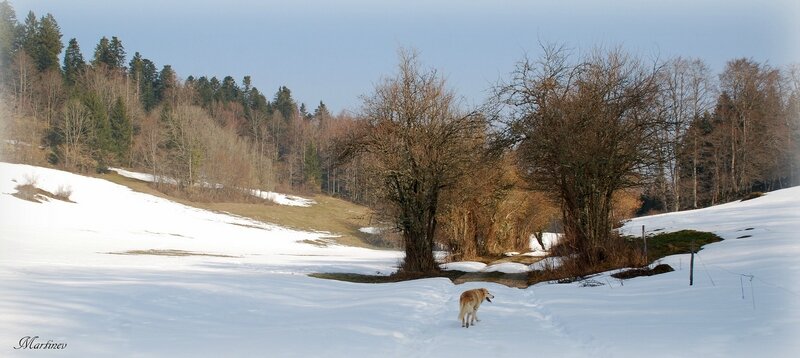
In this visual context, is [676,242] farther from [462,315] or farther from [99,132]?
[99,132]

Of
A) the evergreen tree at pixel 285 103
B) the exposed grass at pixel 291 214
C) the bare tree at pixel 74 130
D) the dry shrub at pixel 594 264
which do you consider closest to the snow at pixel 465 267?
the dry shrub at pixel 594 264

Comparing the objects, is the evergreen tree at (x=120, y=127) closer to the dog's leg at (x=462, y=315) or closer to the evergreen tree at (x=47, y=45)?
the evergreen tree at (x=47, y=45)

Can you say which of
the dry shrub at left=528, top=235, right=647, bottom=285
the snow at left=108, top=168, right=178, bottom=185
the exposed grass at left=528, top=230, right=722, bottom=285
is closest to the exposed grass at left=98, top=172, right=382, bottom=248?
the snow at left=108, top=168, right=178, bottom=185

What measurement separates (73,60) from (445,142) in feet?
354

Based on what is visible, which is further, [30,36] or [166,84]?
[166,84]

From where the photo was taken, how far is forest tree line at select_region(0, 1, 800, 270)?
802 inches

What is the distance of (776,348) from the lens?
6.55m

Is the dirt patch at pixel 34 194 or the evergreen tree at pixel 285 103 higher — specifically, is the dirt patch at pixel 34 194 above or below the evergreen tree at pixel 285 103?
below

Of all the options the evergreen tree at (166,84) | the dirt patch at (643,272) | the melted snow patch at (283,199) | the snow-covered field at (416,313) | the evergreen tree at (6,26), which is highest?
the evergreen tree at (166,84)

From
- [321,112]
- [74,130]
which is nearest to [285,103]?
[321,112]

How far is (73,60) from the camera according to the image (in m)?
105

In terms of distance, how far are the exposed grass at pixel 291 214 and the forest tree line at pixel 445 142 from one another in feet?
13.3

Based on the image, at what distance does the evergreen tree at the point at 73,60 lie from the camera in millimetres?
98319

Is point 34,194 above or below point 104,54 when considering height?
below
